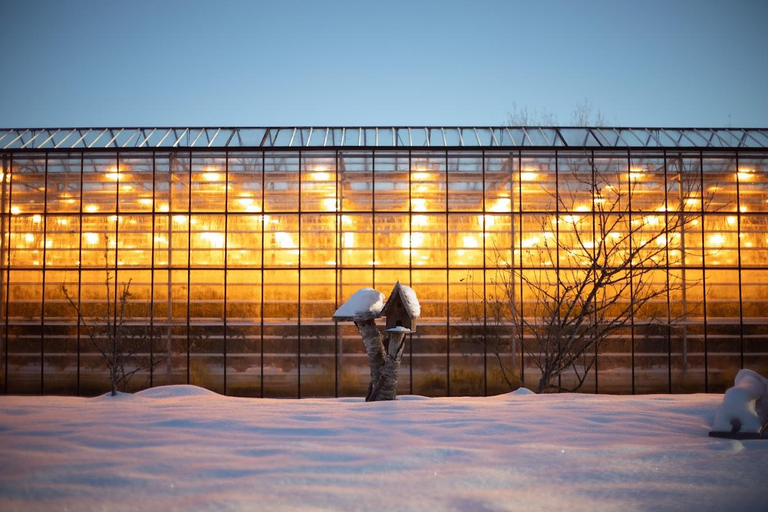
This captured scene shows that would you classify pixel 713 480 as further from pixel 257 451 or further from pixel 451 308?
pixel 451 308

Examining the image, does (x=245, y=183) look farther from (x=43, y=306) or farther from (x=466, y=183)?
(x=43, y=306)

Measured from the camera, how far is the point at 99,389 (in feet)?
49.0

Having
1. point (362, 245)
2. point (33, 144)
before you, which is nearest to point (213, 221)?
point (362, 245)

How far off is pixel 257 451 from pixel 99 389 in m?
13.1

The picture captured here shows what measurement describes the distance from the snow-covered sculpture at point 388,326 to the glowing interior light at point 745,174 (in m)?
12.2

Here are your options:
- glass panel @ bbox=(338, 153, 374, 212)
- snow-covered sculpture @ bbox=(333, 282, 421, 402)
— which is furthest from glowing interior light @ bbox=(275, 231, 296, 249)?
A: snow-covered sculpture @ bbox=(333, 282, 421, 402)

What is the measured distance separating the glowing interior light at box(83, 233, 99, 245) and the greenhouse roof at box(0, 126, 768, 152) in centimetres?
325

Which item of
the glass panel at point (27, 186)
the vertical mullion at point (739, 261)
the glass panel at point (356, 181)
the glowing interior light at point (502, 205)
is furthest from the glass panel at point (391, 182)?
the glass panel at point (27, 186)

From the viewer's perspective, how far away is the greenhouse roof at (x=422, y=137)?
17.1 metres

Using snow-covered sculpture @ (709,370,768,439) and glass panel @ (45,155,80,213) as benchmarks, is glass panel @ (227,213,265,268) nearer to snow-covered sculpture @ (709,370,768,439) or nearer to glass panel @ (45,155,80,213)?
glass panel @ (45,155,80,213)

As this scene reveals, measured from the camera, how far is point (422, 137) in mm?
17422

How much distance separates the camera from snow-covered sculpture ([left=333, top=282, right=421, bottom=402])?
27.4ft

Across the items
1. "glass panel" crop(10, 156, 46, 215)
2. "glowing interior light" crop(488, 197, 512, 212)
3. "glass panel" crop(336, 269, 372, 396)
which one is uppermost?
"glass panel" crop(10, 156, 46, 215)

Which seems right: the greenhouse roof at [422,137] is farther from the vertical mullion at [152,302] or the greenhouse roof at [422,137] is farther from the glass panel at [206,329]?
the glass panel at [206,329]
